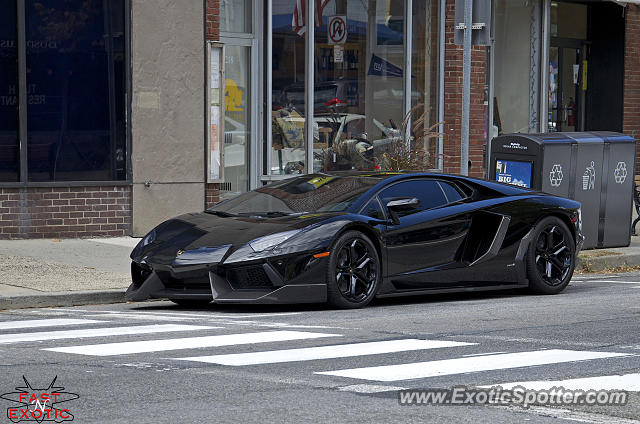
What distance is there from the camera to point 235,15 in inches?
655

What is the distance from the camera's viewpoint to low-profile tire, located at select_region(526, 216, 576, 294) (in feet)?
36.3

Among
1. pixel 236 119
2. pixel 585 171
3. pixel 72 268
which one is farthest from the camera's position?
pixel 236 119

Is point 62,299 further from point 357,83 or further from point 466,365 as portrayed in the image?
point 357,83

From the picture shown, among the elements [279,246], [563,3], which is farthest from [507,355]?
[563,3]

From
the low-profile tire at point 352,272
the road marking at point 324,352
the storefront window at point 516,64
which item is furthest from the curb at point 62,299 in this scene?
the storefront window at point 516,64

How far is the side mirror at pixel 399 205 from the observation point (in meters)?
10.1

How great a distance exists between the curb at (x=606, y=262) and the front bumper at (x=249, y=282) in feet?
18.7

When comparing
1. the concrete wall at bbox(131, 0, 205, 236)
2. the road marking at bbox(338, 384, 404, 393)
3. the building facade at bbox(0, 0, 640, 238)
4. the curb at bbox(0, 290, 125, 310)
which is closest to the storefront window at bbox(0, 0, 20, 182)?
the building facade at bbox(0, 0, 640, 238)

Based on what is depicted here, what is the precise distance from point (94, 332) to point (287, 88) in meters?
9.15

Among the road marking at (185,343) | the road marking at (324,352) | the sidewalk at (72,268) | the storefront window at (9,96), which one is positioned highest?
the storefront window at (9,96)

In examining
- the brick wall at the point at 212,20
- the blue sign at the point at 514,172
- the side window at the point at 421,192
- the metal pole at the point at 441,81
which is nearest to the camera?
the side window at the point at 421,192

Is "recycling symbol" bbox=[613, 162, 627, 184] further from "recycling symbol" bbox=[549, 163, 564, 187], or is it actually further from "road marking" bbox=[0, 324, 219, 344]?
"road marking" bbox=[0, 324, 219, 344]

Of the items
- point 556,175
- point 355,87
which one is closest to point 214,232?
point 556,175

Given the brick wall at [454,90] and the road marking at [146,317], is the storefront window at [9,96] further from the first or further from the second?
the brick wall at [454,90]
